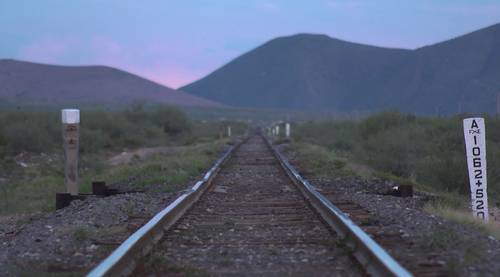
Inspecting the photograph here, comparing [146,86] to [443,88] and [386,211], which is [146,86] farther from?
[386,211]

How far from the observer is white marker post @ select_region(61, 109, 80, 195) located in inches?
685

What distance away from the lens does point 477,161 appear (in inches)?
613

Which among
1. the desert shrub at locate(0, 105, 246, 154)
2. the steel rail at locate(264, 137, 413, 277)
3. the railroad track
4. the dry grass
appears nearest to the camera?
the steel rail at locate(264, 137, 413, 277)

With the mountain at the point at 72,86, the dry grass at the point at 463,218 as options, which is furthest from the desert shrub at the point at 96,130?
the dry grass at the point at 463,218

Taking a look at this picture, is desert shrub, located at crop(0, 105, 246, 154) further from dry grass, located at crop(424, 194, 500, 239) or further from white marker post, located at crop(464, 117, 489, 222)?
white marker post, located at crop(464, 117, 489, 222)

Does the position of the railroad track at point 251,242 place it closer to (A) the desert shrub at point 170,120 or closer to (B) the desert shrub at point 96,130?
(B) the desert shrub at point 96,130

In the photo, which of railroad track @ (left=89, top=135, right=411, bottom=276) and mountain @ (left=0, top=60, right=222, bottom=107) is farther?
mountain @ (left=0, top=60, right=222, bottom=107)

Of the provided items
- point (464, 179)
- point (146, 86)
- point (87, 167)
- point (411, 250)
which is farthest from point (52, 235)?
point (146, 86)

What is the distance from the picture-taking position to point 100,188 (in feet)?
58.2

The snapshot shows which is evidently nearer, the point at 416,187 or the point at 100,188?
the point at 100,188

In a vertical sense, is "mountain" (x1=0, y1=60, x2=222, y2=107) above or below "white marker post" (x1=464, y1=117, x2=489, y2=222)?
above

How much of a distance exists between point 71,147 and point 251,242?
7.49 meters

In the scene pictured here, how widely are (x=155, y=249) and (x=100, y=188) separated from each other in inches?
298

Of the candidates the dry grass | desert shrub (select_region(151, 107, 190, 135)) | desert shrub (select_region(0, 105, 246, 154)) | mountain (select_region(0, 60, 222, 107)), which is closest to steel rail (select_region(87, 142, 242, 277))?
the dry grass
